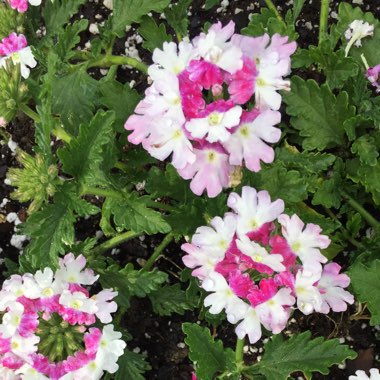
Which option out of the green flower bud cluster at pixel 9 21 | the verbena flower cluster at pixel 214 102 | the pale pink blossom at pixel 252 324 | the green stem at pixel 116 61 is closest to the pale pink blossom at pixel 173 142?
the verbena flower cluster at pixel 214 102

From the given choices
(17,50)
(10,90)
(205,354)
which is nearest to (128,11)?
(17,50)

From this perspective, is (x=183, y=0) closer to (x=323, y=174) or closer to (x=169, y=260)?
(x=323, y=174)

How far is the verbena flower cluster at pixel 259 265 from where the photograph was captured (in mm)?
1450

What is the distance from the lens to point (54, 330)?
1.66 meters

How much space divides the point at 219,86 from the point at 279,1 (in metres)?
1.07

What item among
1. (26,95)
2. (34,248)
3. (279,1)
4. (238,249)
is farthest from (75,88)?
(279,1)

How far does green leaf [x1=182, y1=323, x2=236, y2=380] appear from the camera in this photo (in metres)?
1.65

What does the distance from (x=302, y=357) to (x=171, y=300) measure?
48 centimetres

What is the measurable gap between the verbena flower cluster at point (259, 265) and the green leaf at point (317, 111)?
19.9 inches

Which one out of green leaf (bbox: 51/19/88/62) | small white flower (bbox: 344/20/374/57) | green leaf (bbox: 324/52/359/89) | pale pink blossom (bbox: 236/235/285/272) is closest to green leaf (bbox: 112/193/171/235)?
pale pink blossom (bbox: 236/235/285/272)

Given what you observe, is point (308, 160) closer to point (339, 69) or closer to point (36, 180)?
point (339, 69)

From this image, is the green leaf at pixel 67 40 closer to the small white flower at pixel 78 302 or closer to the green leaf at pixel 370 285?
the small white flower at pixel 78 302

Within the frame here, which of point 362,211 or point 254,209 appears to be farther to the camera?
point 362,211

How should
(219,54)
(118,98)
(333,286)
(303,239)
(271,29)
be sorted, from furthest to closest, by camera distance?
(271,29) → (118,98) → (333,286) → (303,239) → (219,54)
